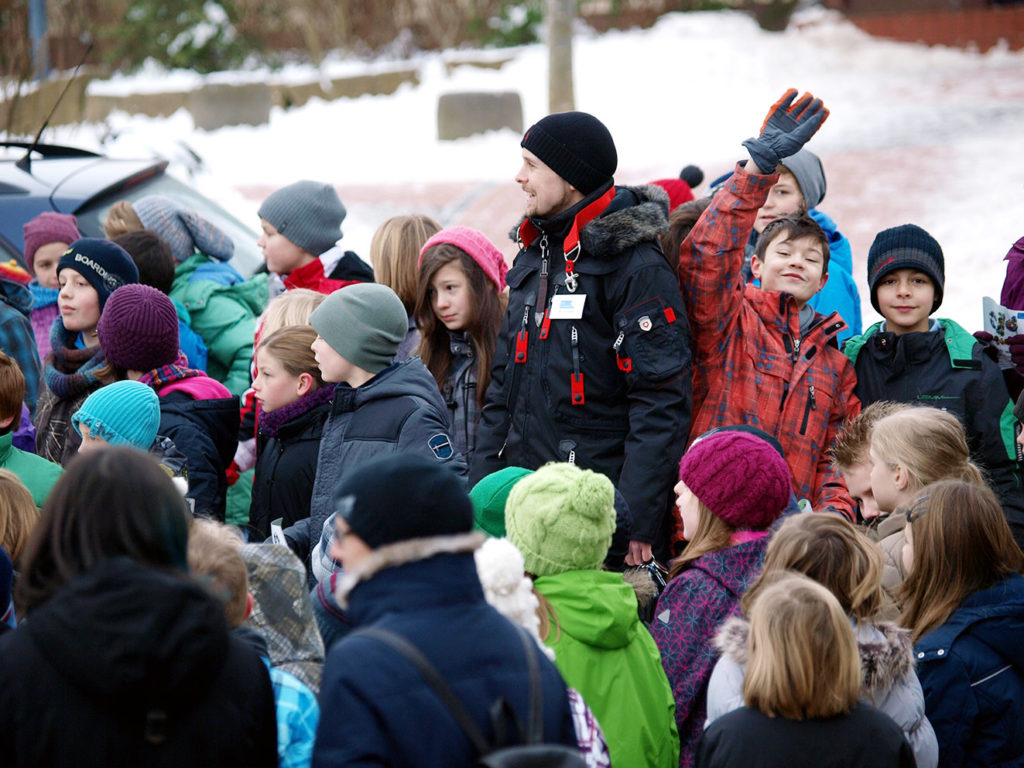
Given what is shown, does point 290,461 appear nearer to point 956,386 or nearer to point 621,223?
point 621,223

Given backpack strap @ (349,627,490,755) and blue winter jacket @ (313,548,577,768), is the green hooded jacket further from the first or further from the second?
backpack strap @ (349,627,490,755)

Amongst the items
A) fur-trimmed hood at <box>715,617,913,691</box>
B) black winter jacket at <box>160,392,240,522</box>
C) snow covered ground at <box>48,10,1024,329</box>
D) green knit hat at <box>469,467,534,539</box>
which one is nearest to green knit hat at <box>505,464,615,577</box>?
fur-trimmed hood at <box>715,617,913,691</box>

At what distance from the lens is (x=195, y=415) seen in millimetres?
4676

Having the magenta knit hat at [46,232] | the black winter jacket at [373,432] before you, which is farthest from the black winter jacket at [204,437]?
the magenta knit hat at [46,232]

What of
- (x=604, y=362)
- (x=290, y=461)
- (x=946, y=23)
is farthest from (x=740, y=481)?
(x=946, y=23)

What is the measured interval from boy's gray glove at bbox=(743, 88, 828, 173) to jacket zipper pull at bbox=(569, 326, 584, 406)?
85 cm

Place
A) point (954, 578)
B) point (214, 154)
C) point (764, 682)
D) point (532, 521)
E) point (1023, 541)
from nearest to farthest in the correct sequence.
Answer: point (764, 682)
point (532, 521)
point (954, 578)
point (1023, 541)
point (214, 154)

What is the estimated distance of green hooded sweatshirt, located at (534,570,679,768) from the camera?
2982 millimetres

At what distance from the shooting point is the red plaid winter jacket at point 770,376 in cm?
442

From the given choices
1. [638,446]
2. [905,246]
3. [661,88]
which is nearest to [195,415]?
[638,446]

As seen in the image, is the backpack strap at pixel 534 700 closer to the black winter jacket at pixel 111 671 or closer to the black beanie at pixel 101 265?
the black winter jacket at pixel 111 671

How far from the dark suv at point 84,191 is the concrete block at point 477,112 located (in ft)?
34.1

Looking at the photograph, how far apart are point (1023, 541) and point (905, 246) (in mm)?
1245

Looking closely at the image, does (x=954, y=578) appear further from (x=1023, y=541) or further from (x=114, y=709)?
(x=114, y=709)
